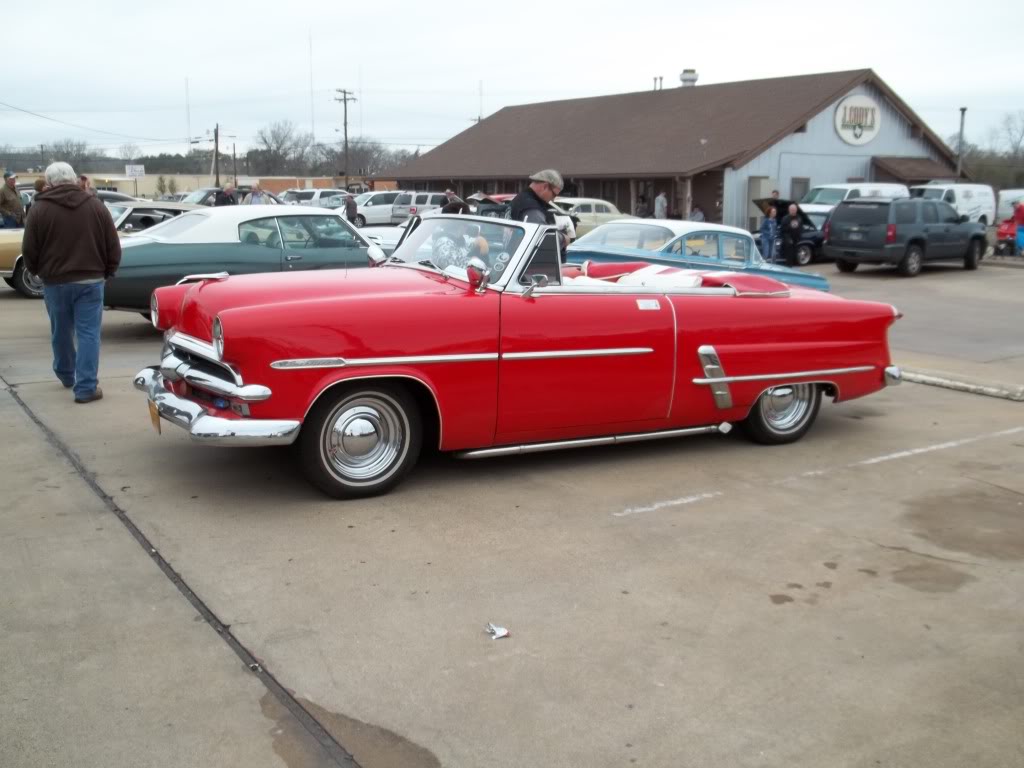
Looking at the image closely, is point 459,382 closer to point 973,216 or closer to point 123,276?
point 123,276

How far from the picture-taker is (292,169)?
100250 millimetres

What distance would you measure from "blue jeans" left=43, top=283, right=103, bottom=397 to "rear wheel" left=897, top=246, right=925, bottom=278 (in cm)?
1713

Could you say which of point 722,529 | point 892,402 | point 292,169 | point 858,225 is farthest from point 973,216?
point 292,169

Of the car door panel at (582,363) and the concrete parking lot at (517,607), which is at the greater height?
the car door panel at (582,363)

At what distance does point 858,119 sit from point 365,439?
3354 cm

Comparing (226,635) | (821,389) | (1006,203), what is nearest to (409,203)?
(1006,203)

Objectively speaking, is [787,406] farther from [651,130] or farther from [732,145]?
[651,130]

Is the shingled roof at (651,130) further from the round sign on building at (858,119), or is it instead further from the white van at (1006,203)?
the white van at (1006,203)

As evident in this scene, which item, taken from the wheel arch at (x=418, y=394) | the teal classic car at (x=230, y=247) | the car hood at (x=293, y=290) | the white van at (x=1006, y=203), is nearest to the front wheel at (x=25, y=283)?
the teal classic car at (x=230, y=247)

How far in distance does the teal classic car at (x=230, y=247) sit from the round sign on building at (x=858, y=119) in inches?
1085

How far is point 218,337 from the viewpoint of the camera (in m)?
5.12

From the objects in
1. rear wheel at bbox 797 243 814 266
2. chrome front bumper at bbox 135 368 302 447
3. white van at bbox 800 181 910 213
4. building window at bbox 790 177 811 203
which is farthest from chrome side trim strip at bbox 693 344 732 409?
building window at bbox 790 177 811 203

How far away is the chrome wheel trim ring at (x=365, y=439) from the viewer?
538cm

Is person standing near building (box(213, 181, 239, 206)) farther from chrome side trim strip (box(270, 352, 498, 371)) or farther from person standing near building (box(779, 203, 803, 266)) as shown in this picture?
chrome side trim strip (box(270, 352, 498, 371))
